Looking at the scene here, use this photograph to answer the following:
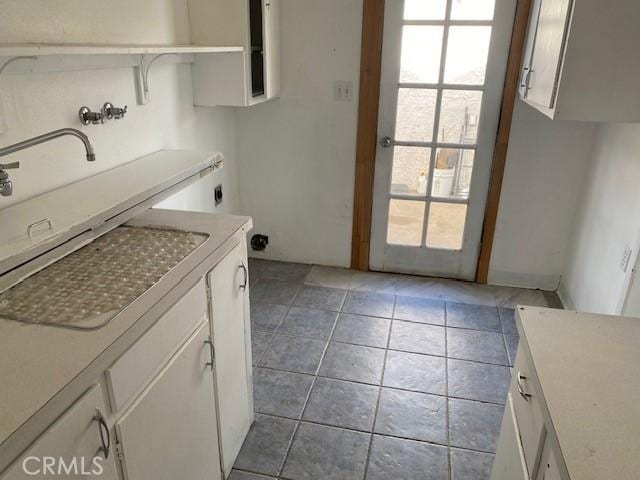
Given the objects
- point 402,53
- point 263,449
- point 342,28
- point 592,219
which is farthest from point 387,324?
point 342,28

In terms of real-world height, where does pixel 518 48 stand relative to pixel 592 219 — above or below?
above

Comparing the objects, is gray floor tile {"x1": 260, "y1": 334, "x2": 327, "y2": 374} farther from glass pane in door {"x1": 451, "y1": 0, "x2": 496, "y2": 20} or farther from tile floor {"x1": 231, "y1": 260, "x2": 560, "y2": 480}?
glass pane in door {"x1": 451, "y1": 0, "x2": 496, "y2": 20}

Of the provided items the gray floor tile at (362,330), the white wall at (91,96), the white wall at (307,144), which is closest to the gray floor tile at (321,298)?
the gray floor tile at (362,330)

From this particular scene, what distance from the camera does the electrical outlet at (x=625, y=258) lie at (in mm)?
2070

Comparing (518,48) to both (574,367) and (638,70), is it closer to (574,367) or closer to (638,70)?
(638,70)

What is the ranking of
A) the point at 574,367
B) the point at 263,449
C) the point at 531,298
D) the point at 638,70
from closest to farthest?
the point at 574,367, the point at 638,70, the point at 263,449, the point at 531,298

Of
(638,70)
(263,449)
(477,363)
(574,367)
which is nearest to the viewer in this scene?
(574,367)

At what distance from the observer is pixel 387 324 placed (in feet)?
8.87

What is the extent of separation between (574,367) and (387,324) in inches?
66.9

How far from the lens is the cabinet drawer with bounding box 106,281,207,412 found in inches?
39.0

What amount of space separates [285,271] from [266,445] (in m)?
1.55

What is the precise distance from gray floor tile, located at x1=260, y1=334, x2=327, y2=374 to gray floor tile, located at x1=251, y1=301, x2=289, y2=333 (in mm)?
105

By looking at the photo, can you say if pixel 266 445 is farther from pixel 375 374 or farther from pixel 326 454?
pixel 375 374

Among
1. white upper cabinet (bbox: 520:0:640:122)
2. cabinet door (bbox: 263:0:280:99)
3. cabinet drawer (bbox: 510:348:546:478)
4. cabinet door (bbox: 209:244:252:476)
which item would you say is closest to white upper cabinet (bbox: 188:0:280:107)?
cabinet door (bbox: 263:0:280:99)
